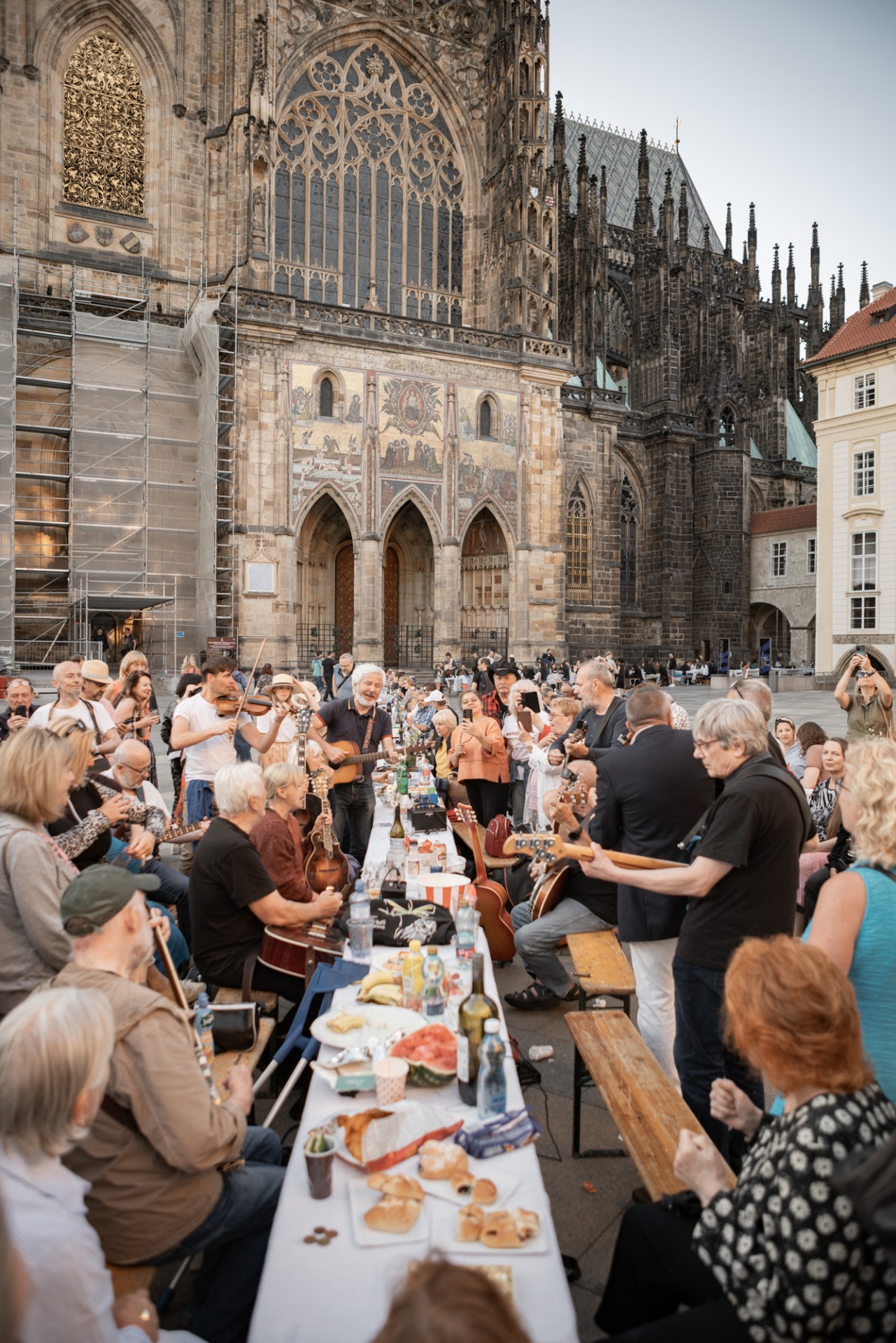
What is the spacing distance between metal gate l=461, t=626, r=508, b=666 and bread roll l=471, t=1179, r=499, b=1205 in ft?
75.3

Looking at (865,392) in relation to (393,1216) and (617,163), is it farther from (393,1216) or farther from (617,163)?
(393,1216)

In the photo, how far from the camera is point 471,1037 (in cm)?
255

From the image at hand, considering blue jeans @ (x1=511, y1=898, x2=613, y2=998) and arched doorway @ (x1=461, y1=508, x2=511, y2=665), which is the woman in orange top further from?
arched doorway @ (x1=461, y1=508, x2=511, y2=665)

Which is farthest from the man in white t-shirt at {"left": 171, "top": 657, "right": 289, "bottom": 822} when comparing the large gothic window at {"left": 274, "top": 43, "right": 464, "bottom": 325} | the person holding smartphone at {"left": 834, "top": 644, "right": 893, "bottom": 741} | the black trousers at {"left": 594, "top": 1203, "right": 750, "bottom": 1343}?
the large gothic window at {"left": 274, "top": 43, "right": 464, "bottom": 325}

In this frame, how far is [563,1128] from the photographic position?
3596 mm

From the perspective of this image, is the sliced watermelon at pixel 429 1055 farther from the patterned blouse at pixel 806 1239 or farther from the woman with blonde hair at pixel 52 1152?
the woman with blonde hair at pixel 52 1152

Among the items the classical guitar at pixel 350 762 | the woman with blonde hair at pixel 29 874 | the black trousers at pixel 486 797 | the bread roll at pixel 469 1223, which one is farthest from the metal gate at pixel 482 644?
the bread roll at pixel 469 1223

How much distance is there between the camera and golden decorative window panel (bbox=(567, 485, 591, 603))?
29031 mm

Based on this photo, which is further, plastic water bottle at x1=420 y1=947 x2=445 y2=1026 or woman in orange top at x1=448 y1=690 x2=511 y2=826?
woman in orange top at x1=448 y1=690 x2=511 y2=826

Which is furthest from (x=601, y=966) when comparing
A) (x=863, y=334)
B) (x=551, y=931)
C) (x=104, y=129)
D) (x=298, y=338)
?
(x=863, y=334)

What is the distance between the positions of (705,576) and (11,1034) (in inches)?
1436

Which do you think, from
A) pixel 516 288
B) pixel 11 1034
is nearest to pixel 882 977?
pixel 11 1034

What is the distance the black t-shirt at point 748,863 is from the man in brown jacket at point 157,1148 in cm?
169

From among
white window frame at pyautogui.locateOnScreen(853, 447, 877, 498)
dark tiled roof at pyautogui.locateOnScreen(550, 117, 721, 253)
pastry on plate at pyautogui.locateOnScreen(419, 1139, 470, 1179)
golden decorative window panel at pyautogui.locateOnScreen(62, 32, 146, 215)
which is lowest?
pastry on plate at pyautogui.locateOnScreen(419, 1139, 470, 1179)
